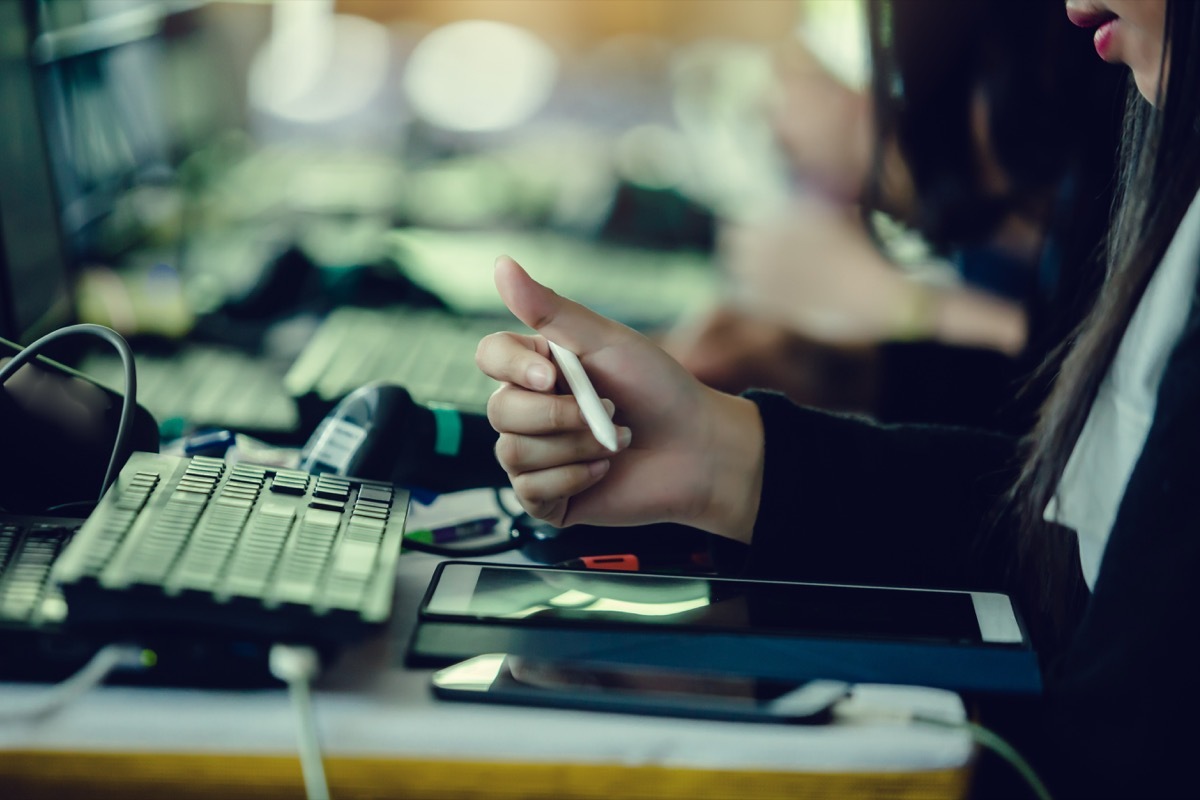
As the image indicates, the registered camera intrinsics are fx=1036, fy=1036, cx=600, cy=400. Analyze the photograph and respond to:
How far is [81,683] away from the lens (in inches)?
15.8

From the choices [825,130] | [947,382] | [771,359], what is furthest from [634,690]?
[825,130]

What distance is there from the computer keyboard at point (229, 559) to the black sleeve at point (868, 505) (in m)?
0.23

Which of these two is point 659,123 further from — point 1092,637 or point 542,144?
point 1092,637

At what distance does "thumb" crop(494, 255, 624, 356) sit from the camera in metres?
0.55

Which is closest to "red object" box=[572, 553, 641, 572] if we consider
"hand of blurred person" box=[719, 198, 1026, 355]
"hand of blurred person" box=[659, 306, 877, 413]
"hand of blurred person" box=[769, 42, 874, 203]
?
"hand of blurred person" box=[659, 306, 877, 413]

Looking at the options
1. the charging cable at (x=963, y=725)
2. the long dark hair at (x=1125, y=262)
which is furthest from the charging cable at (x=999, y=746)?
the long dark hair at (x=1125, y=262)

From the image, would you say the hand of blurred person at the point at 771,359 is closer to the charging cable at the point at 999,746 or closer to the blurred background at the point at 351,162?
the blurred background at the point at 351,162

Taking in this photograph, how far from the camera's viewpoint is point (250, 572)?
41 centimetres

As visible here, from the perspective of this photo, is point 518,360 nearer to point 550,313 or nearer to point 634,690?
point 550,313

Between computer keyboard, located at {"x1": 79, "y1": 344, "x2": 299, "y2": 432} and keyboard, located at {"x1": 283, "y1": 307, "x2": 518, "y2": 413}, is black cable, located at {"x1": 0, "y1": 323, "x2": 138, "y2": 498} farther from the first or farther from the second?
keyboard, located at {"x1": 283, "y1": 307, "x2": 518, "y2": 413}

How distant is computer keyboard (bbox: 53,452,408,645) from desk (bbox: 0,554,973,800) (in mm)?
35

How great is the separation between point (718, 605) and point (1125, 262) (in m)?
0.27

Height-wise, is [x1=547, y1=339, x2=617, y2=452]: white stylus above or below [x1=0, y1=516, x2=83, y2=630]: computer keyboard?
above

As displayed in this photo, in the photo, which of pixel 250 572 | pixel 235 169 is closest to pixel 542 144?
pixel 235 169
